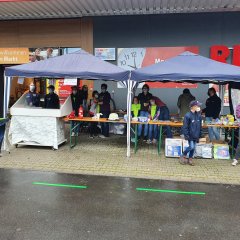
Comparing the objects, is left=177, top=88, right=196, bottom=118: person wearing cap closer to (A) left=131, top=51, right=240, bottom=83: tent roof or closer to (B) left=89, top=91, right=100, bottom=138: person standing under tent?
(A) left=131, top=51, right=240, bottom=83: tent roof

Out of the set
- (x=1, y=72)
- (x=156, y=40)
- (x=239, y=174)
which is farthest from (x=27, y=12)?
(x=239, y=174)

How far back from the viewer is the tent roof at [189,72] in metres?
8.13

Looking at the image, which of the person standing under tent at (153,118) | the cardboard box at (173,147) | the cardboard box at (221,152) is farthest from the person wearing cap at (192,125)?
the person standing under tent at (153,118)

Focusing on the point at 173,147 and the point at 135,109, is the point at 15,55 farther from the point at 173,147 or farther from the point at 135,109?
the point at 173,147

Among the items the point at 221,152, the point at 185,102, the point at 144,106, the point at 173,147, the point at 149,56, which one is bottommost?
the point at 221,152

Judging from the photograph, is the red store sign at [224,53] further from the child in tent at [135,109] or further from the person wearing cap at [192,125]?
the person wearing cap at [192,125]

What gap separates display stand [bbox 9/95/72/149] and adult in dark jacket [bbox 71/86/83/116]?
4.19 feet

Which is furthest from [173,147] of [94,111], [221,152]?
[94,111]

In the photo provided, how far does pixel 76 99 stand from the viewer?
11.0 m

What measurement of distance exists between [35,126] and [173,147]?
152 inches

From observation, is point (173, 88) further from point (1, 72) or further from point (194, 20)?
point (1, 72)

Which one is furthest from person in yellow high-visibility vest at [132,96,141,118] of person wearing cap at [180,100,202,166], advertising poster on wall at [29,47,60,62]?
advertising poster on wall at [29,47,60,62]

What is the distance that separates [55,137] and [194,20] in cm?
726

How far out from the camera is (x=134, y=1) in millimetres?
11219
